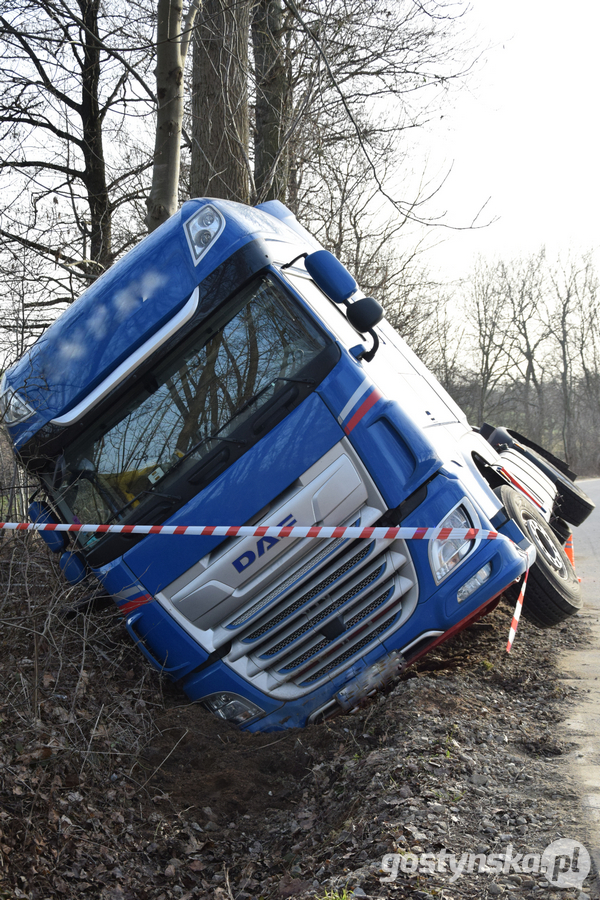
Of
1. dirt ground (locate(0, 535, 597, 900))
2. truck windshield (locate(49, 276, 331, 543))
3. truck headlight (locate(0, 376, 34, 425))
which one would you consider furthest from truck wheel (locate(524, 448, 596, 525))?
Result: truck headlight (locate(0, 376, 34, 425))

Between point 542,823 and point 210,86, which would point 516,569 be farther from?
point 210,86

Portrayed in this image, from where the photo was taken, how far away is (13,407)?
4.32m

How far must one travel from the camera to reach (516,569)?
12.7ft

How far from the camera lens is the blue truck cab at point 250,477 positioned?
3805 mm

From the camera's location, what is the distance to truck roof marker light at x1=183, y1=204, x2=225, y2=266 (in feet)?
13.5

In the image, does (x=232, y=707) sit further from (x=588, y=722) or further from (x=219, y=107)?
(x=219, y=107)

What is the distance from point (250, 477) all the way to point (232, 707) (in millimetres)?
1403

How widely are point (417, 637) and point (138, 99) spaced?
9.81m

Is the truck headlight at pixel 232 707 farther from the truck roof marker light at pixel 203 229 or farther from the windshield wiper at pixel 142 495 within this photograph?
the truck roof marker light at pixel 203 229

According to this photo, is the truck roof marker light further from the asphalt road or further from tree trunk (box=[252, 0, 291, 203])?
tree trunk (box=[252, 0, 291, 203])

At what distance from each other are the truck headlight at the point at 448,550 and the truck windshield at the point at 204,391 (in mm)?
1166

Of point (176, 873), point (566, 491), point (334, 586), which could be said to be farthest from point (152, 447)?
point (566, 491)


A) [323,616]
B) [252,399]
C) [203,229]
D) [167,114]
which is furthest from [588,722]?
[167,114]

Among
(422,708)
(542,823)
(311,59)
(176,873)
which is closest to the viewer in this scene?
(542,823)
